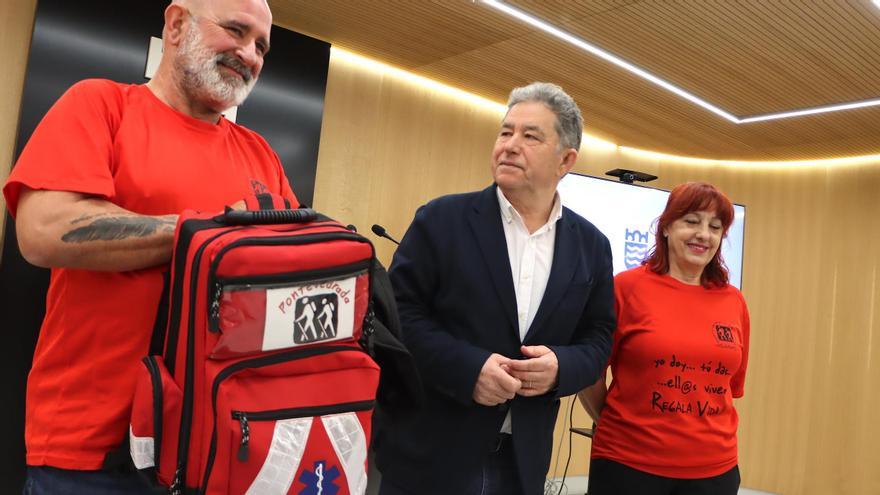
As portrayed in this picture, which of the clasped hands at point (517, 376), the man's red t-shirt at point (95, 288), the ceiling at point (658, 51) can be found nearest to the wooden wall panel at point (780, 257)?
the ceiling at point (658, 51)

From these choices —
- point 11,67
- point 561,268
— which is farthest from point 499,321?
point 11,67

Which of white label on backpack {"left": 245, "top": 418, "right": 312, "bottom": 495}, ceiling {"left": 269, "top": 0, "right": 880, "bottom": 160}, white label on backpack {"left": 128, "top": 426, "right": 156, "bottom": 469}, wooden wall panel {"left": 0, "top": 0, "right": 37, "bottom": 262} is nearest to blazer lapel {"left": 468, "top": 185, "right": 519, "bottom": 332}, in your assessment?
white label on backpack {"left": 245, "top": 418, "right": 312, "bottom": 495}

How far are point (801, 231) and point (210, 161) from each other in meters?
5.53

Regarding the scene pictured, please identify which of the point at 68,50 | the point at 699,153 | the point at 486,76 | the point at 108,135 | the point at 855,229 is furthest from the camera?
the point at 699,153

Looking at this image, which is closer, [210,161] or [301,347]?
[301,347]

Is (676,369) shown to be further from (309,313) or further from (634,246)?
(634,246)

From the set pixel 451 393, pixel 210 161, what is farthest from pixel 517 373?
pixel 210 161

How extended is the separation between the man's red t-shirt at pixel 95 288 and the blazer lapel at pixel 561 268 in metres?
0.84

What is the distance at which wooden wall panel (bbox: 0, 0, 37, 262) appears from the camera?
2.92 meters

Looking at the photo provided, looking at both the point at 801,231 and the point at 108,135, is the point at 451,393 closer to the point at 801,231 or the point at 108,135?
the point at 108,135

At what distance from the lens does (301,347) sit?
913 millimetres

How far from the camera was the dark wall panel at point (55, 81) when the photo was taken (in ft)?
9.14

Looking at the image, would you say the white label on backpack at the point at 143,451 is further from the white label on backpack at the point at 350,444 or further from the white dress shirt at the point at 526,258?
the white dress shirt at the point at 526,258

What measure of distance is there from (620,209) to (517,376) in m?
3.02
